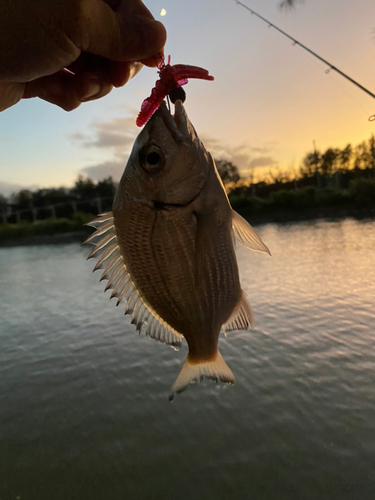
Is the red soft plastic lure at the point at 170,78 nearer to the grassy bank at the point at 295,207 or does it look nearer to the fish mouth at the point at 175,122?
the fish mouth at the point at 175,122

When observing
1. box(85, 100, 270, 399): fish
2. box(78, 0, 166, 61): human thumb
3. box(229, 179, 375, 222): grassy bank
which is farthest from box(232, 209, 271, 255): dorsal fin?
box(229, 179, 375, 222): grassy bank

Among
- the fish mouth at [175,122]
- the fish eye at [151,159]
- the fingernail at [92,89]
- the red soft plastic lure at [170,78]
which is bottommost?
the fish eye at [151,159]

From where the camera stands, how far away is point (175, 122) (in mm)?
1411

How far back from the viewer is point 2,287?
1019 cm

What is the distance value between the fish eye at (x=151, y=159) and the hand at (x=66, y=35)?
448 mm

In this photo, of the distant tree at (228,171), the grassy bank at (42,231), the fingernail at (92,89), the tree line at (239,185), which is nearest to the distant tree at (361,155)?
the tree line at (239,185)

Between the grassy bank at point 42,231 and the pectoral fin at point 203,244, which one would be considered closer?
the pectoral fin at point 203,244

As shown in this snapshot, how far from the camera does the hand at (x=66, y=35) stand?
1.21 m

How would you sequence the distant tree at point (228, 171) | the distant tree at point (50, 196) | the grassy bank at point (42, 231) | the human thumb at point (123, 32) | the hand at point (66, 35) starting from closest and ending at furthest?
the hand at point (66, 35) < the human thumb at point (123, 32) < the grassy bank at point (42, 231) < the distant tree at point (228, 171) < the distant tree at point (50, 196)

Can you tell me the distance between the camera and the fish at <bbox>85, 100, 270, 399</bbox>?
1412 millimetres

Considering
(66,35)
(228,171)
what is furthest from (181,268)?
(228,171)

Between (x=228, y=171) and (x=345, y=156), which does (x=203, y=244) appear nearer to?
(x=228, y=171)

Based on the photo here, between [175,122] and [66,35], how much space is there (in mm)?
489

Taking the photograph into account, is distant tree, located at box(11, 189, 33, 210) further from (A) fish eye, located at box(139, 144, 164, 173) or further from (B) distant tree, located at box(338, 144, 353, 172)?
(A) fish eye, located at box(139, 144, 164, 173)
